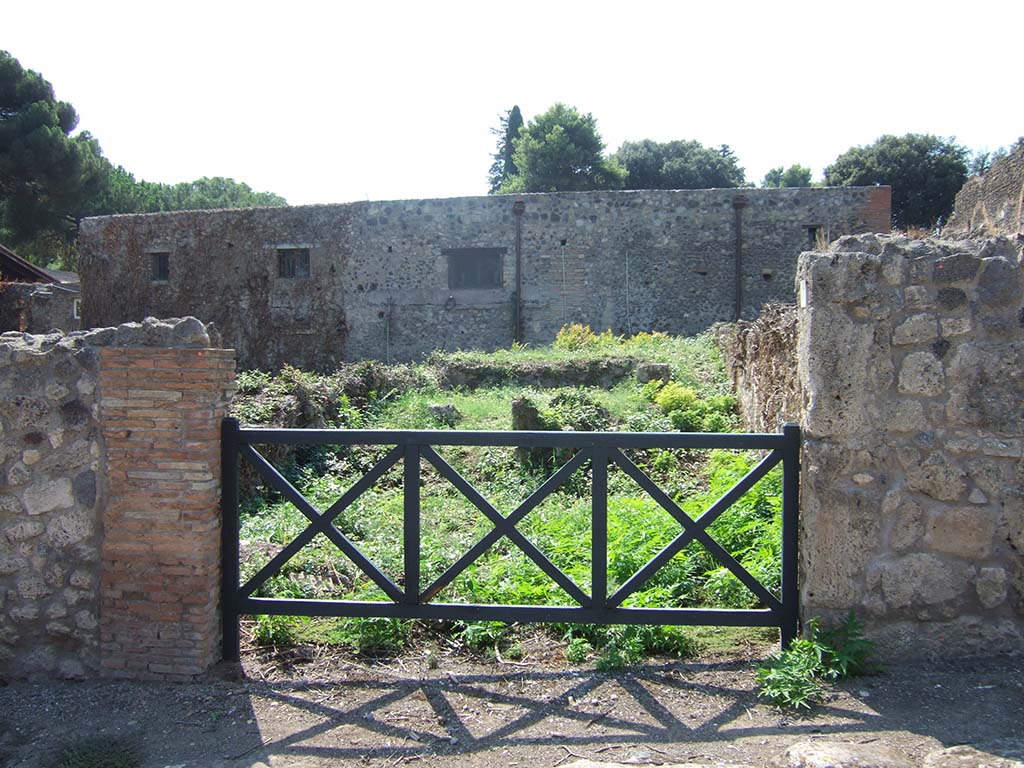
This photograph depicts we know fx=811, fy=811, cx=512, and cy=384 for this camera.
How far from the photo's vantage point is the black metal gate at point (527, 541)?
4062 millimetres

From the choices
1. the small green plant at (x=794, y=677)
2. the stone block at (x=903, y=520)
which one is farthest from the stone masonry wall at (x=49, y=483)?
the stone block at (x=903, y=520)

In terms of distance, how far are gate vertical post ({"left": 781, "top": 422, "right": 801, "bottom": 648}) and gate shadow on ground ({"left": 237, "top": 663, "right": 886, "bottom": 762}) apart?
1.05ft

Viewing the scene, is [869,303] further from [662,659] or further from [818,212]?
[818,212]

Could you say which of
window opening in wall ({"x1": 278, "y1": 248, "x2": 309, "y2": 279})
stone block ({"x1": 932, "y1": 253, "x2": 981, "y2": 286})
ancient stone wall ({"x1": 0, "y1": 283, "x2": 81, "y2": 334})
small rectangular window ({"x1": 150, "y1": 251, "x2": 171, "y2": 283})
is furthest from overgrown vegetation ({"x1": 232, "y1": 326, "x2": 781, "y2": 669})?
ancient stone wall ({"x1": 0, "y1": 283, "x2": 81, "y2": 334})

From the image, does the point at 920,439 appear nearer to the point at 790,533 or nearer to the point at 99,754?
the point at 790,533

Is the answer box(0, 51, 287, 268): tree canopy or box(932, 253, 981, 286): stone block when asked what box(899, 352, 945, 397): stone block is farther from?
box(0, 51, 287, 268): tree canopy

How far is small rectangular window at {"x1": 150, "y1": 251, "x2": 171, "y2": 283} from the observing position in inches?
856

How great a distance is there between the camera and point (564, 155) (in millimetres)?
36000

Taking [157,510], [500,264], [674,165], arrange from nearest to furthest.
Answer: [157,510], [500,264], [674,165]

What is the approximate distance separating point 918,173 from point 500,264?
2330cm

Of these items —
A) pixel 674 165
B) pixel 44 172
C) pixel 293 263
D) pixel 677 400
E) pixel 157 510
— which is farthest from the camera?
pixel 674 165

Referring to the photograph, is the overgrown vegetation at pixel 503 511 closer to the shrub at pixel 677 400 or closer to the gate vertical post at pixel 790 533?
the shrub at pixel 677 400

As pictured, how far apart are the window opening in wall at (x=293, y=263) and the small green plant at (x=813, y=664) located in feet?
60.3

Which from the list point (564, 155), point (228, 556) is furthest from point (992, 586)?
point (564, 155)
